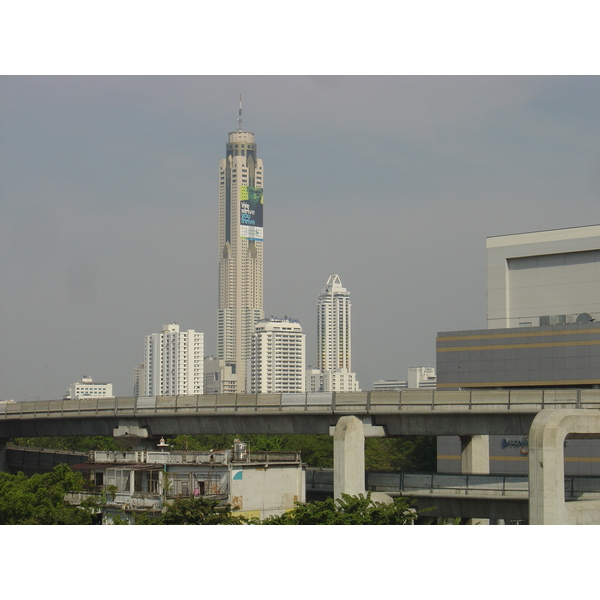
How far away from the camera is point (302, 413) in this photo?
63406mm

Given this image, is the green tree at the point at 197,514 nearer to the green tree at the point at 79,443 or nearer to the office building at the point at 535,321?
the office building at the point at 535,321

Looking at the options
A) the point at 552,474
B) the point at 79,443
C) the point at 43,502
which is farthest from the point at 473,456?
the point at 79,443

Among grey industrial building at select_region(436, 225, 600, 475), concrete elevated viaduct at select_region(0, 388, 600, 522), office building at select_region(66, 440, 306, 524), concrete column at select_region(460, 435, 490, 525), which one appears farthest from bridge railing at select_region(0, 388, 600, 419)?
grey industrial building at select_region(436, 225, 600, 475)

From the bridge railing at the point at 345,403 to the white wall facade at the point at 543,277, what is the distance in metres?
37.3

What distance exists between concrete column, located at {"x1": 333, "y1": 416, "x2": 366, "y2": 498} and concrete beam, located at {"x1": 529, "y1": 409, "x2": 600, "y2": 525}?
42.0ft

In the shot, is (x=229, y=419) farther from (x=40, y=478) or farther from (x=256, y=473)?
(x=40, y=478)

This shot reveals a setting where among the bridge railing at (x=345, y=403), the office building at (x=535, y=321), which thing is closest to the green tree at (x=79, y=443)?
the office building at (x=535, y=321)

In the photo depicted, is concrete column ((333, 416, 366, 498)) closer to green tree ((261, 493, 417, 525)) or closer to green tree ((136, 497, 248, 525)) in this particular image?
green tree ((136, 497, 248, 525))

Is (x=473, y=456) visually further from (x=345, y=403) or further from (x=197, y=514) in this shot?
(x=197, y=514)

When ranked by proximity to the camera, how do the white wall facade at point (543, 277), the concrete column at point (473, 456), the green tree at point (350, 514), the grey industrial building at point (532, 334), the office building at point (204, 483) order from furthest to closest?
the white wall facade at point (543, 277) < the grey industrial building at point (532, 334) < the concrete column at point (473, 456) < the office building at point (204, 483) < the green tree at point (350, 514)

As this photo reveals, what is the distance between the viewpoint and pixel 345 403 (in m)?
62.0

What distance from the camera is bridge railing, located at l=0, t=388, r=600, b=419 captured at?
182 feet

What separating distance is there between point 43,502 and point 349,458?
18.4 meters

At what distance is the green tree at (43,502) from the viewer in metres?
52.8
